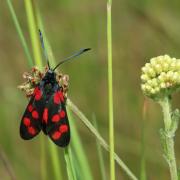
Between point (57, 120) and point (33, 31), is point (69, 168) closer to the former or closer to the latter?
point (57, 120)

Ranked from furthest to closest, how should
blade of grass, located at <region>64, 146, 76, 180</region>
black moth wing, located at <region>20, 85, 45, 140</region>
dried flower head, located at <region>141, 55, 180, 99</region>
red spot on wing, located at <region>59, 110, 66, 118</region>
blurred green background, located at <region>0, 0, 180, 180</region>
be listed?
blurred green background, located at <region>0, 0, 180, 180</region>
black moth wing, located at <region>20, 85, 45, 140</region>
red spot on wing, located at <region>59, 110, 66, 118</region>
dried flower head, located at <region>141, 55, 180, 99</region>
blade of grass, located at <region>64, 146, 76, 180</region>

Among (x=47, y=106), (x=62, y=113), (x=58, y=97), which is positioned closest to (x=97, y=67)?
(x=47, y=106)

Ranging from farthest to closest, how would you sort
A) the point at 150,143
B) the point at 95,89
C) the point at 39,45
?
the point at 95,89, the point at 150,143, the point at 39,45

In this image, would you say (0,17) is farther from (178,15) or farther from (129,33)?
(178,15)

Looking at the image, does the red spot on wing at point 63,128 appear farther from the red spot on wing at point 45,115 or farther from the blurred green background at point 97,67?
the blurred green background at point 97,67

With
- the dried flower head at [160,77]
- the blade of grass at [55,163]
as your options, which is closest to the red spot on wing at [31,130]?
the blade of grass at [55,163]

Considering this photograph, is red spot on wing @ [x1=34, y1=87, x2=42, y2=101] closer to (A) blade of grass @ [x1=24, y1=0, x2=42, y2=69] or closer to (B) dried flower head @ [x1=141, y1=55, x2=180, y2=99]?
(A) blade of grass @ [x1=24, y1=0, x2=42, y2=69]

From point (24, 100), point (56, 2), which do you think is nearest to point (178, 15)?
point (56, 2)

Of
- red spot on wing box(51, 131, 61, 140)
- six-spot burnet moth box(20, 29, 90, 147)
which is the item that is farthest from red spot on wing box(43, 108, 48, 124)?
red spot on wing box(51, 131, 61, 140)
